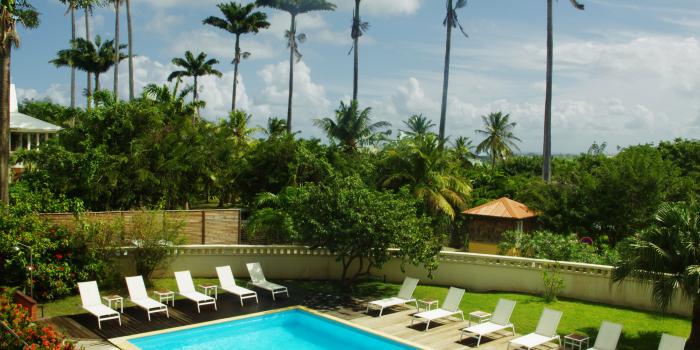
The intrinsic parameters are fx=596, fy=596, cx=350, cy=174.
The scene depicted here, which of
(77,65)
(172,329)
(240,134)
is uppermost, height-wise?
(77,65)

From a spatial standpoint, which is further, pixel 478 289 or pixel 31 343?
pixel 478 289

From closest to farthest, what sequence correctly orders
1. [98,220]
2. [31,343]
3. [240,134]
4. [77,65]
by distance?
[31,343], [98,220], [240,134], [77,65]

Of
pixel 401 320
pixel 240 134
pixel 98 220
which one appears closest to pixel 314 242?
pixel 401 320

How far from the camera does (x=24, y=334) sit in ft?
27.3

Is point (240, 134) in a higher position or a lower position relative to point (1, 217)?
higher

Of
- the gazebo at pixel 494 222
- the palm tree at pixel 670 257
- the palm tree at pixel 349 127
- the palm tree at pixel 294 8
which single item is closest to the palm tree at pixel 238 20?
the palm tree at pixel 294 8

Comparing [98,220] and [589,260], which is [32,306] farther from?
[589,260]

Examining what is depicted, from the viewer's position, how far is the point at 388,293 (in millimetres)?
17938

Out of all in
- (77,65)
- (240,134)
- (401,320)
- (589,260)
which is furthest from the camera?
(77,65)

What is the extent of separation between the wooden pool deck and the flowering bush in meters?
3.77

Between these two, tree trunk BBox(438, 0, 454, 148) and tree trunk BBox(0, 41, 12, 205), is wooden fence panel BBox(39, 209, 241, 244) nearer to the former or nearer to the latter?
tree trunk BBox(0, 41, 12, 205)

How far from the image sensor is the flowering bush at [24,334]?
7820mm

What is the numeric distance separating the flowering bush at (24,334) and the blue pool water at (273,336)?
4.52 meters

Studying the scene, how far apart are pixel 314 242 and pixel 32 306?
24.1 ft
